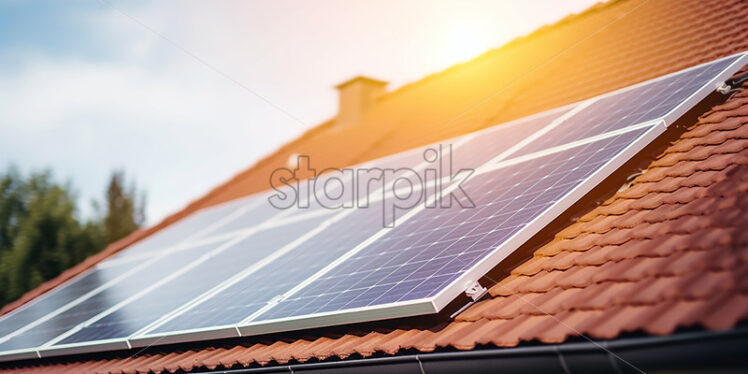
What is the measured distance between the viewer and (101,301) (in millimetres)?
7383

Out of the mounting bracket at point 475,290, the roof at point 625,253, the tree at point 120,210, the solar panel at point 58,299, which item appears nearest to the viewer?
the roof at point 625,253

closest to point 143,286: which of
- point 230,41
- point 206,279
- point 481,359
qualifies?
point 206,279

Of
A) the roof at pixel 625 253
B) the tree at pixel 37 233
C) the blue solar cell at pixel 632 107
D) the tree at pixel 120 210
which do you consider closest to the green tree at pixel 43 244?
the tree at pixel 37 233

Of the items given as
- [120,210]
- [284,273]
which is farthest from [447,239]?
[120,210]

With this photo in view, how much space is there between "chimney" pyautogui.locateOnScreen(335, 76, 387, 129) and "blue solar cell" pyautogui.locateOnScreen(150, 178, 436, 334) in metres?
9.03

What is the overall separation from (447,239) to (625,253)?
1.27m

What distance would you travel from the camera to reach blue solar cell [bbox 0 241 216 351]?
690 centimetres

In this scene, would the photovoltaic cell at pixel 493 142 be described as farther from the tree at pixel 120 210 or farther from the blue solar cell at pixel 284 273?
the tree at pixel 120 210

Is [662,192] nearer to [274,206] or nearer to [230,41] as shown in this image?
[230,41]

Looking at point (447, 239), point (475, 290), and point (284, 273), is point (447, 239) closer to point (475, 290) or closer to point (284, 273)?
point (475, 290)

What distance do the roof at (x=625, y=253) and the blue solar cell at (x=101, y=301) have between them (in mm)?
335

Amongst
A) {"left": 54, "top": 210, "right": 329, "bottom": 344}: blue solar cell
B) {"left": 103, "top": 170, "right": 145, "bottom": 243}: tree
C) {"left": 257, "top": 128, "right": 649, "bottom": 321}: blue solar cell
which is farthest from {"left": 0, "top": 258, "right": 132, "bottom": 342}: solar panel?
{"left": 103, "top": 170, "right": 145, "bottom": 243}: tree

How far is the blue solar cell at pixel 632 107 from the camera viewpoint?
192 inches

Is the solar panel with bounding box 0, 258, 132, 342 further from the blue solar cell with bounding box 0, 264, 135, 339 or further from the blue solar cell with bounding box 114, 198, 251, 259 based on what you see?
the blue solar cell with bounding box 114, 198, 251, 259
